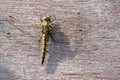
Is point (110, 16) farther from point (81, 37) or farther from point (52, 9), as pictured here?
point (52, 9)

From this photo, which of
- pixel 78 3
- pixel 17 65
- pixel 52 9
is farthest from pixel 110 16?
pixel 17 65

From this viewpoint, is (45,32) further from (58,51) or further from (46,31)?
(58,51)

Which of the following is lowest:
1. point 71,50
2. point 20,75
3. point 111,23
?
point 20,75

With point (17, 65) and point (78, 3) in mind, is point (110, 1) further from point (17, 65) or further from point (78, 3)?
point (17, 65)

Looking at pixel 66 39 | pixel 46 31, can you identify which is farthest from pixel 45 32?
pixel 66 39

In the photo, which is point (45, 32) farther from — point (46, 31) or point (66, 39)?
point (66, 39)

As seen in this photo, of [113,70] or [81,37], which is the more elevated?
[81,37]
